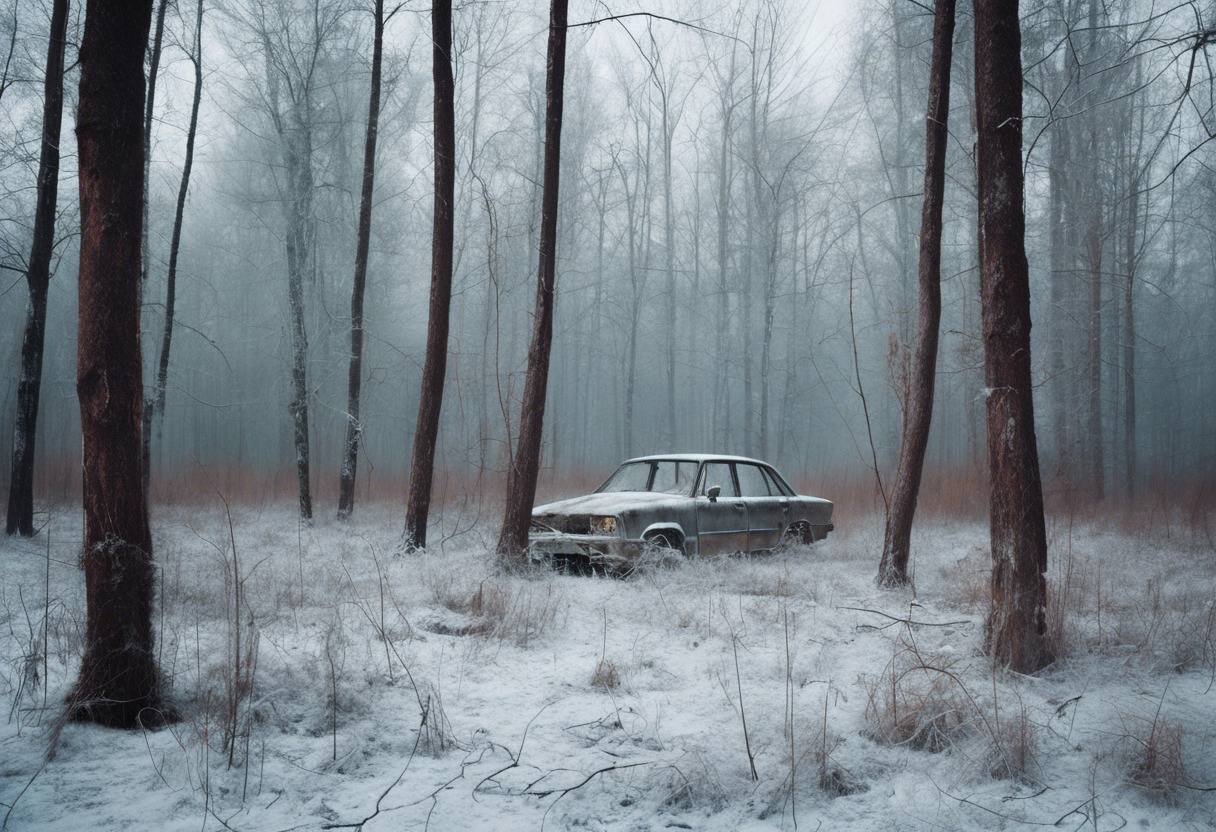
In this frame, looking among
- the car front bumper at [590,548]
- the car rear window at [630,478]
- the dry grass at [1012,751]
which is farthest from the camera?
the car rear window at [630,478]

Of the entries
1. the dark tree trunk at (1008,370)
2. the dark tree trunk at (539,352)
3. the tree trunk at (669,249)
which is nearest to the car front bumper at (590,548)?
the dark tree trunk at (539,352)

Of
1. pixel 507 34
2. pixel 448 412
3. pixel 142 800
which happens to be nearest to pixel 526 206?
pixel 507 34

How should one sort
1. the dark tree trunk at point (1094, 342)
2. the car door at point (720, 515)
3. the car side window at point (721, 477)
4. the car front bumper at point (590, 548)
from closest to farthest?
the car front bumper at point (590, 548)
the car door at point (720, 515)
the car side window at point (721, 477)
the dark tree trunk at point (1094, 342)

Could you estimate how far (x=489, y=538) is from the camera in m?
8.95

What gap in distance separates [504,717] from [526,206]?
17.0 m

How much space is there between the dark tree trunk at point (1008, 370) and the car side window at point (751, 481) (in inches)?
164

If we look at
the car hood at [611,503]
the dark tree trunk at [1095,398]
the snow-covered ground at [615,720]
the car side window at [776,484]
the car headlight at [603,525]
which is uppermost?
the dark tree trunk at [1095,398]

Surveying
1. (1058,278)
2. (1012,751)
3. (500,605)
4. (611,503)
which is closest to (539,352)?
(611,503)

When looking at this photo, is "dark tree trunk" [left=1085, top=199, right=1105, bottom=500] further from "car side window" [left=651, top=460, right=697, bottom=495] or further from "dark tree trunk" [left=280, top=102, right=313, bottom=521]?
"dark tree trunk" [left=280, top=102, right=313, bottom=521]

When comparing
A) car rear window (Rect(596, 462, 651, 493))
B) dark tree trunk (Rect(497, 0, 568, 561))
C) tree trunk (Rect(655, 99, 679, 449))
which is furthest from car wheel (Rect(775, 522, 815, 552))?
tree trunk (Rect(655, 99, 679, 449))

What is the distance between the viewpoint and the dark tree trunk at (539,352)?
705cm

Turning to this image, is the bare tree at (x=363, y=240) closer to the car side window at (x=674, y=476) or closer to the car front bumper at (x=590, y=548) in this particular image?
the car front bumper at (x=590, y=548)

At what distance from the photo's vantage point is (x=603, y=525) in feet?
22.6

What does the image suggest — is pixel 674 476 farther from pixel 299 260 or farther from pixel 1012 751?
pixel 299 260
